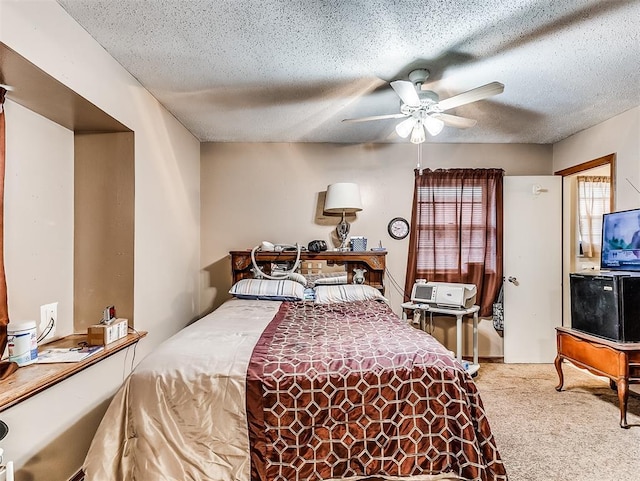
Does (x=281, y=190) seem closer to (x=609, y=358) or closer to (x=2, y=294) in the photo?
(x=2, y=294)

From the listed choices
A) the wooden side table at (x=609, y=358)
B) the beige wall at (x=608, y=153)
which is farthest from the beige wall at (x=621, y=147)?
the wooden side table at (x=609, y=358)

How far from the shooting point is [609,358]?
2.57 meters

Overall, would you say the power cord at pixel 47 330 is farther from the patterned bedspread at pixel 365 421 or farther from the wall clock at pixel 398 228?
the wall clock at pixel 398 228

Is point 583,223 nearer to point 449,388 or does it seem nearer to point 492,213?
point 492,213

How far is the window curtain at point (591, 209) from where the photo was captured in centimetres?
441

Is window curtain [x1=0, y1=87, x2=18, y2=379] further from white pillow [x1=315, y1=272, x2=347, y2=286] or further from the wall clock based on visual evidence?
the wall clock

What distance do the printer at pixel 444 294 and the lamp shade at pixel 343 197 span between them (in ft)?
3.51

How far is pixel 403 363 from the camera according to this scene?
5.75 feet

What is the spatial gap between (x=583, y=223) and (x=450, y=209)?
188 cm

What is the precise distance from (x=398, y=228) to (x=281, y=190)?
142cm

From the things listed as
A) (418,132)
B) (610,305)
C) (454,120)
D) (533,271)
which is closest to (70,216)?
(418,132)

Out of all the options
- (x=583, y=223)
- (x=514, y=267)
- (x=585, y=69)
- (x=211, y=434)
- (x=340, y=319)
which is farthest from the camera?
(x=583, y=223)

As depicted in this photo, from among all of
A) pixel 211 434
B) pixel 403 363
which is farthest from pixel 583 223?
pixel 211 434

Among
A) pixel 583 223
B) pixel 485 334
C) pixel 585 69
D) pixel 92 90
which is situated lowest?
pixel 485 334
